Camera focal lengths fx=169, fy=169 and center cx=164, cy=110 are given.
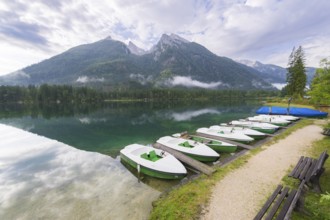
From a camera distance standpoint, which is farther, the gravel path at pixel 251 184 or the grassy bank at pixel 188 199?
the grassy bank at pixel 188 199

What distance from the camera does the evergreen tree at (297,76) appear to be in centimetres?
5216

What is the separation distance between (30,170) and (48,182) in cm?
402

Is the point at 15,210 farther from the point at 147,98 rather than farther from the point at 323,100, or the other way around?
the point at 147,98

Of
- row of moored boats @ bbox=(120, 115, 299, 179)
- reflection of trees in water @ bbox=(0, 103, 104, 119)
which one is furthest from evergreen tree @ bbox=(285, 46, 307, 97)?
reflection of trees in water @ bbox=(0, 103, 104, 119)

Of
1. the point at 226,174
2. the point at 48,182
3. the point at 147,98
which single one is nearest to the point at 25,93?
the point at 147,98

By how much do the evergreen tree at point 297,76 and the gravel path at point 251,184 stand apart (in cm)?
4677

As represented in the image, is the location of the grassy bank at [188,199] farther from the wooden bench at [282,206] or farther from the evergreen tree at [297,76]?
the evergreen tree at [297,76]

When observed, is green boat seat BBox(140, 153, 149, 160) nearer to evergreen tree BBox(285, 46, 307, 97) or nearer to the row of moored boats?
the row of moored boats

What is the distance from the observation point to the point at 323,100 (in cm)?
1714

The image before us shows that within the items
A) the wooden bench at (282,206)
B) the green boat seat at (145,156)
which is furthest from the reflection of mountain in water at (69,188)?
the wooden bench at (282,206)

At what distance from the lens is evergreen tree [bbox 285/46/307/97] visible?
52.2 metres

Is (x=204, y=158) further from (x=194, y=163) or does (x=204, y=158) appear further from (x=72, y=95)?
(x=72, y=95)

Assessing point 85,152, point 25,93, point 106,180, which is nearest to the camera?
point 106,180

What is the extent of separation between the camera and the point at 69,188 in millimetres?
11789
